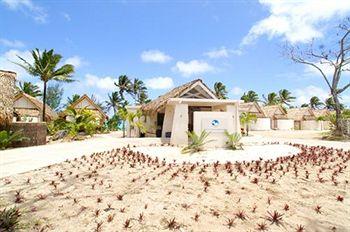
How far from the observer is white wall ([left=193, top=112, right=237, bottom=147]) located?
12008 mm

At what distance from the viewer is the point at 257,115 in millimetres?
44750

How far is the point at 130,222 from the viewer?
4664 mm

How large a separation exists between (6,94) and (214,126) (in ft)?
35.6

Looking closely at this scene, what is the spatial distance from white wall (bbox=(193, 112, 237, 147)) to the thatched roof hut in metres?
9.61

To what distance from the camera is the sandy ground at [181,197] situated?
471cm

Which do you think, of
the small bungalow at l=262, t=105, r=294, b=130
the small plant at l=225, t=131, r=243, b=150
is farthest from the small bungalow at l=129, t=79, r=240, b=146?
the small bungalow at l=262, t=105, r=294, b=130

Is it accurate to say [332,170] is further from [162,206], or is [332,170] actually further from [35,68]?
[35,68]

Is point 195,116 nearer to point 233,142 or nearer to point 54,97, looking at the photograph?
point 233,142

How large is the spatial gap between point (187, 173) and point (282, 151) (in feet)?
16.5

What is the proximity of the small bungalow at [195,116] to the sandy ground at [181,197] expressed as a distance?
4.31m

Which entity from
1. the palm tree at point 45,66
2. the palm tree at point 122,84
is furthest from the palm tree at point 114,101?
the palm tree at point 45,66

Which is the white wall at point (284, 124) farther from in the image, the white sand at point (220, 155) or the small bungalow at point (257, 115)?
the white sand at point (220, 155)

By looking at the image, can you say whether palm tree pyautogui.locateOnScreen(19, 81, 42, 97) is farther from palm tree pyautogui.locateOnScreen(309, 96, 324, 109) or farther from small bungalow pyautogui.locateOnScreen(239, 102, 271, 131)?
palm tree pyautogui.locateOnScreen(309, 96, 324, 109)

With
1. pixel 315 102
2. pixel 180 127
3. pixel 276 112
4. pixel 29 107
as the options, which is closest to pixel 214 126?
pixel 180 127
